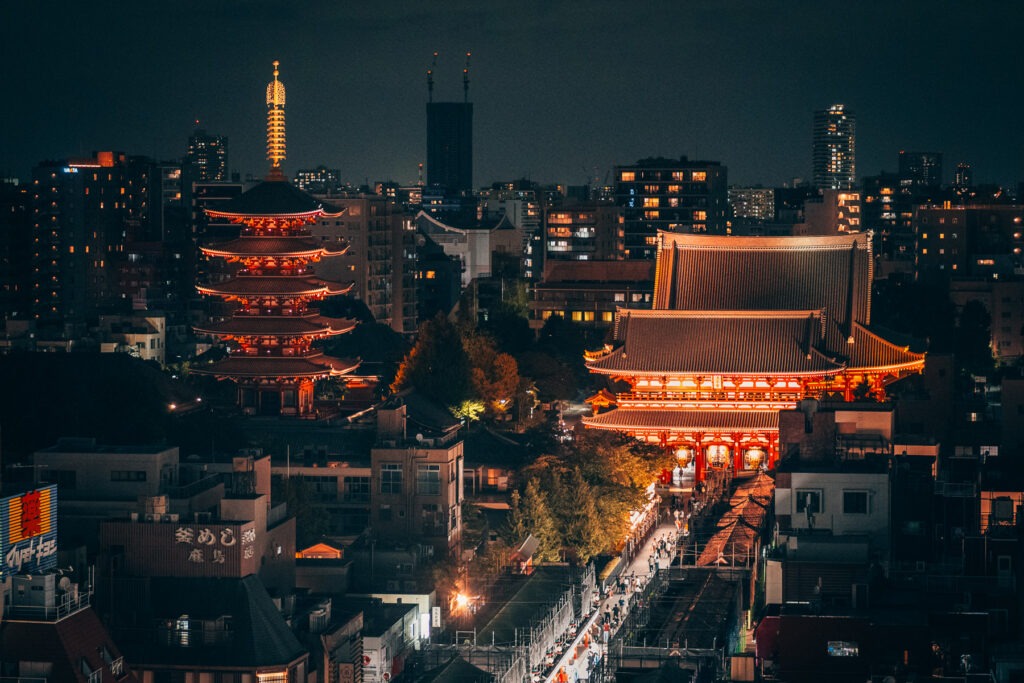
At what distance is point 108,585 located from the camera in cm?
5053

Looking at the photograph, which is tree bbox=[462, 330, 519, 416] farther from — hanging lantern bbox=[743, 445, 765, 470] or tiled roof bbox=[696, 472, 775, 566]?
tiled roof bbox=[696, 472, 775, 566]

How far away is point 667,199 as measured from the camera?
155 m

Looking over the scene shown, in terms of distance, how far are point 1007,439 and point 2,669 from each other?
146ft

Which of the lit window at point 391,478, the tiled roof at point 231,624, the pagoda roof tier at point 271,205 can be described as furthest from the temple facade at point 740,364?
the tiled roof at point 231,624

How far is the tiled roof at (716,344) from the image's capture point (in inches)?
3391

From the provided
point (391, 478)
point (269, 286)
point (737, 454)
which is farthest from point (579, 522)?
point (269, 286)

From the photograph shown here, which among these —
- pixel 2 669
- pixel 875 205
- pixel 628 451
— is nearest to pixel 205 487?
pixel 2 669

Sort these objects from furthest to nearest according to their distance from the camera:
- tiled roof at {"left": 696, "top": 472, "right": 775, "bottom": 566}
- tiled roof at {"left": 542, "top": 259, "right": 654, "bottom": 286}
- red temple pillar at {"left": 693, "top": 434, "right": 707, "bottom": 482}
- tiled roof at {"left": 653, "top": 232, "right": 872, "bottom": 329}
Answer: tiled roof at {"left": 542, "top": 259, "right": 654, "bottom": 286}
tiled roof at {"left": 653, "top": 232, "right": 872, "bottom": 329}
red temple pillar at {"left": 693, "top": 434, "right": 707, "bottom": 482}
tiled roof at {"left": 696, "top": 472, "right": 775, "bottom": 566}

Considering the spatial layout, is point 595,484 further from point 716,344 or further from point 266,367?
point 266,367

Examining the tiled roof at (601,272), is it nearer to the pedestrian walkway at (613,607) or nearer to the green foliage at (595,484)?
the green foliage at (595,484)

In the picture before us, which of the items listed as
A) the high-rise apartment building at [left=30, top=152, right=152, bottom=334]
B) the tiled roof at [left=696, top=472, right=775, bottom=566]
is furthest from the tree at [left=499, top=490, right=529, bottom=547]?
the high-rise apartment building at [left=30, top=152, right=152, bottom=334]

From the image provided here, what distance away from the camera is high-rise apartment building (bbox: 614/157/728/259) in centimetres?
15338

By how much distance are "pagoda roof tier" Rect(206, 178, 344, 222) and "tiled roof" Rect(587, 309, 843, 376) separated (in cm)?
1387

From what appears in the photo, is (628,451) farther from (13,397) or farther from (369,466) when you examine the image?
(13,397)
